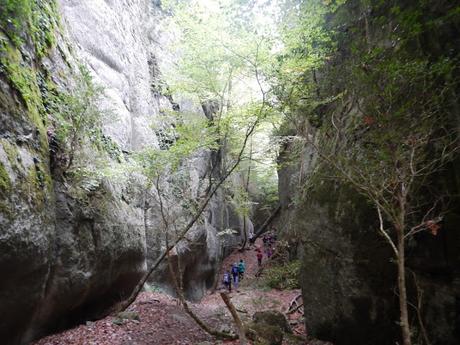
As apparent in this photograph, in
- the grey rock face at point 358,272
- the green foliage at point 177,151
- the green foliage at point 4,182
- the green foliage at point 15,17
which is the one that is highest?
the green foliage at point 15,17

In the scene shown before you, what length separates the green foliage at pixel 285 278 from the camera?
1694cm

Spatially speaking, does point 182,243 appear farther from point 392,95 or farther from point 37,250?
point 392,95

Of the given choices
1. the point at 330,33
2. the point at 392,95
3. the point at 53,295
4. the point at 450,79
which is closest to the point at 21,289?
the point at 53,295

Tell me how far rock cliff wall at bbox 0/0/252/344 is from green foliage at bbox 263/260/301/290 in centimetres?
559

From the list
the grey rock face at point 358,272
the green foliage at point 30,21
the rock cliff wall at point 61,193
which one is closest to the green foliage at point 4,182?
the rock cliff wall at point 61,193

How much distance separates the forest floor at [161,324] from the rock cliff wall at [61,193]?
693 millimetres

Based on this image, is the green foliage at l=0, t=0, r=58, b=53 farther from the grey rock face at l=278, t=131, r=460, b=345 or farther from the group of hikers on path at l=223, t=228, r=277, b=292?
the group of hikers on path at l=223, t=228, r=277, b=292

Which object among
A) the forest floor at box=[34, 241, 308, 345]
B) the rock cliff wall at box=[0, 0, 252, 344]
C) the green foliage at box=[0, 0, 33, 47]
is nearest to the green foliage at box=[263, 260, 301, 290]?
the forest floor at box=[34, 241, 308, 345]

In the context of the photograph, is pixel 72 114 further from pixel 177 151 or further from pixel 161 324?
pixel 161 324

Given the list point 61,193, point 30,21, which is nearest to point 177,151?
point 61,193

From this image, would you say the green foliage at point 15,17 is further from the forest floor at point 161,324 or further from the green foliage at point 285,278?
the green foliage at point 285,278

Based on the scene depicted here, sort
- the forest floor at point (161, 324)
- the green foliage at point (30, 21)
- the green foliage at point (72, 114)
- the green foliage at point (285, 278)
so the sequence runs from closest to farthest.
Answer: the green foliage at point (30, 21), the forest floor at point (161, 324), the green foliage at point (72, 114), the green foliage at point (285, 278)

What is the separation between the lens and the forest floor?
7.80 m

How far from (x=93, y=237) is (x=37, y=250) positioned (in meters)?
2.46
